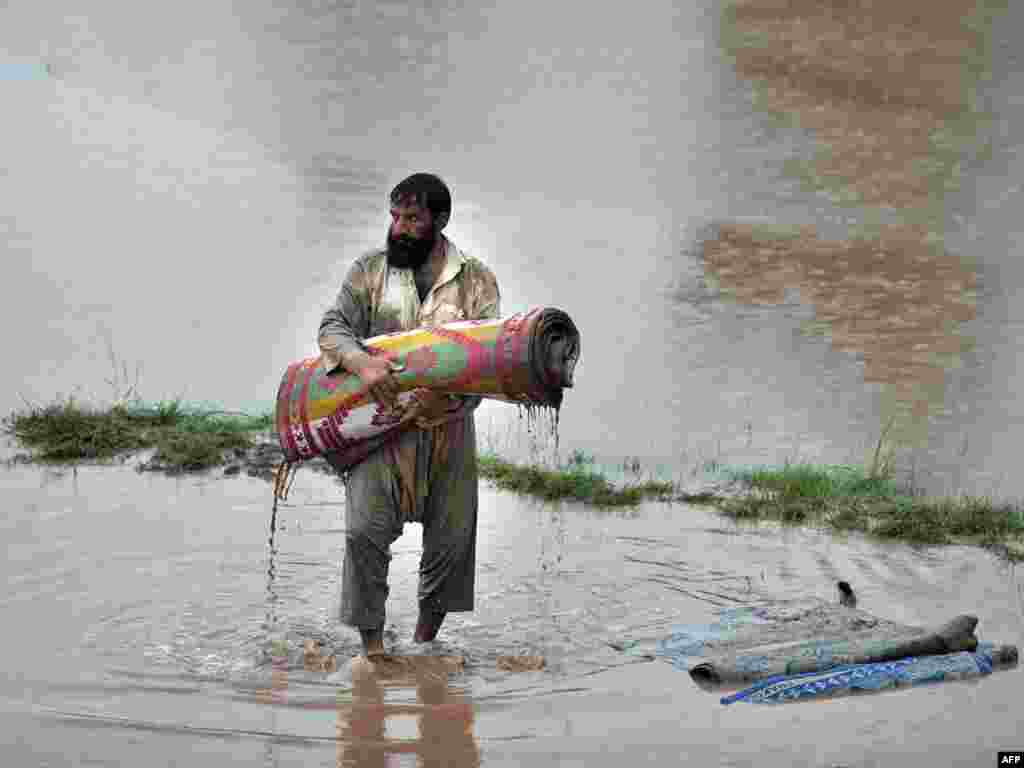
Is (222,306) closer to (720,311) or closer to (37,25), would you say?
(720,311)

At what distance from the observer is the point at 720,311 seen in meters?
12.7

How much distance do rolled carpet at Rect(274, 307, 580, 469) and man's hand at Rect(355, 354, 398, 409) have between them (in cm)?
2

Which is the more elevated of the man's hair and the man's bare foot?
the man's hair

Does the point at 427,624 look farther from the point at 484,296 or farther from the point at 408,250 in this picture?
the point at 408,250

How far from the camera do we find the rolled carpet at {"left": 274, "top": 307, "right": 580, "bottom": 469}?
18.3ft

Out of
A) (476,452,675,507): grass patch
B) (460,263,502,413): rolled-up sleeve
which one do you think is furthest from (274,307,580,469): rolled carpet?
(476,452,675,507): grass patch

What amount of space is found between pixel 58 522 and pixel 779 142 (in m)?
11.9

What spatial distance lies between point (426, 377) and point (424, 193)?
655 mm

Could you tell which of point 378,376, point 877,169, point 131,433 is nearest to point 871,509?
point 378,376

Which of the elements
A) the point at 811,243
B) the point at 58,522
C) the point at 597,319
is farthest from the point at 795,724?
the point at 811,243

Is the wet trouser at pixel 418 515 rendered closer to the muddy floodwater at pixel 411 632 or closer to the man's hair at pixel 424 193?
the muddy floodwater at pixel 411 632

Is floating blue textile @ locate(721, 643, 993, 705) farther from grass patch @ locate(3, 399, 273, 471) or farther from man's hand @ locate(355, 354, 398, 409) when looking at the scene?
grass patch @ locate(3, 399, 273, 471)

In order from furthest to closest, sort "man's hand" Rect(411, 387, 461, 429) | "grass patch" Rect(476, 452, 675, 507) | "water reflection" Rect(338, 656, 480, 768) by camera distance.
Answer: "grass patch" Rect(476, 452, 675, 507), "man's hand" Rect(411, 387, 461, 429), "water reflection" Rect(338, 656, 480, 768)

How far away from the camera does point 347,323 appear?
610 centimetres
